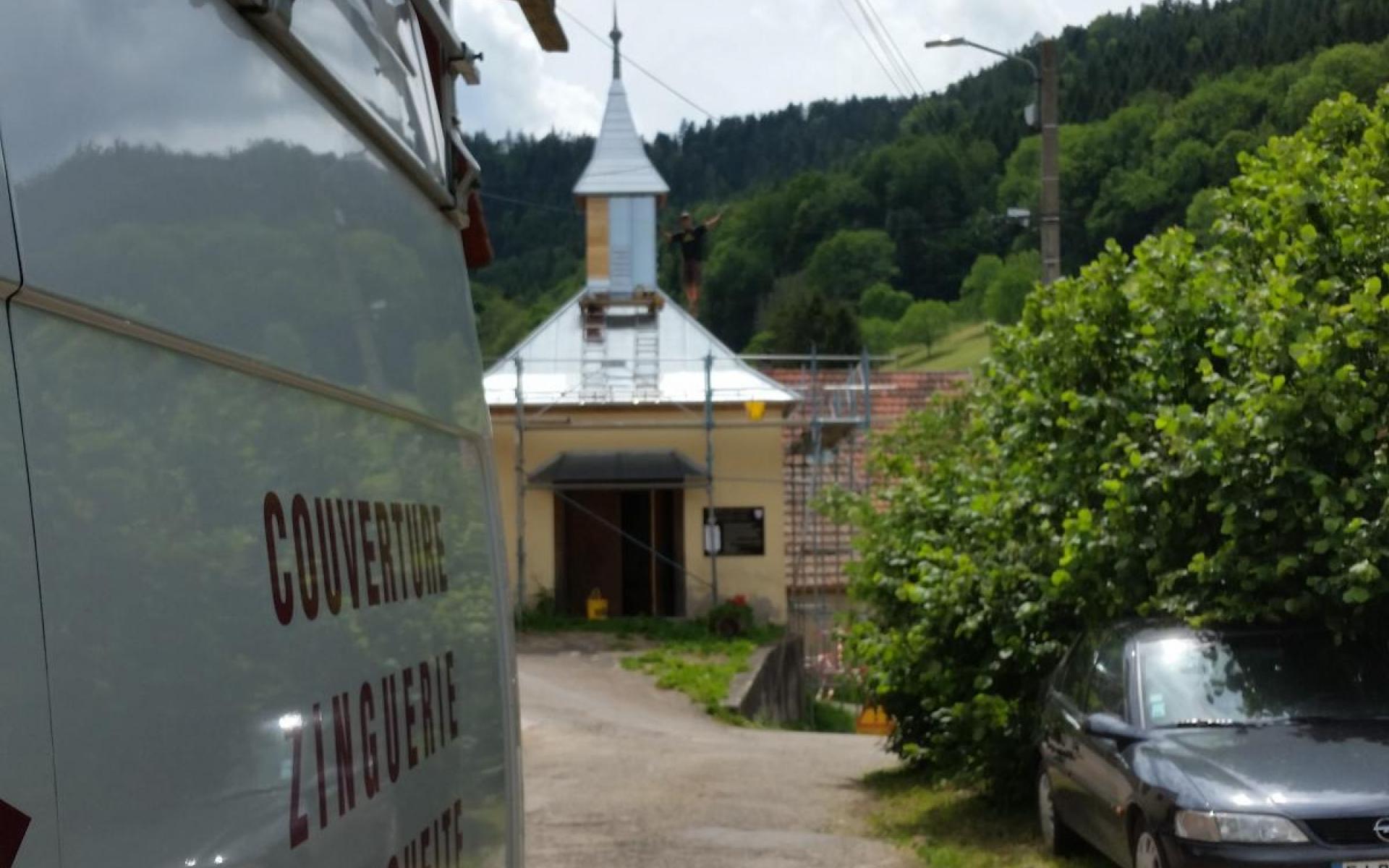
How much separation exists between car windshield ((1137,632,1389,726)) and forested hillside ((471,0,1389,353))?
13.8 meters

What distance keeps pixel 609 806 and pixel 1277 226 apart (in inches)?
264

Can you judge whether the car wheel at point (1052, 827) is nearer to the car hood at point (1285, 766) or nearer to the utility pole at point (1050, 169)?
the car hood at point (1285, 766)

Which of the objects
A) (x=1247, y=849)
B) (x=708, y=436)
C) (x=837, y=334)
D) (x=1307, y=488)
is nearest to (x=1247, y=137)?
(x=708, y=436)

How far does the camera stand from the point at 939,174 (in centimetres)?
8106

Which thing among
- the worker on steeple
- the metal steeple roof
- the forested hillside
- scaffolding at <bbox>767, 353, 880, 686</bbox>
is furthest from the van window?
the worker on steeple

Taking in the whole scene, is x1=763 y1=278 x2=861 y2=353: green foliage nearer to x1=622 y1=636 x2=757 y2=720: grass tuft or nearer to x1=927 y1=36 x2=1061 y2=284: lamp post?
x1=622 y1=636 x2=757 y2=720: grass tuft

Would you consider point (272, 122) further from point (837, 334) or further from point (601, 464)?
point (837, 334)

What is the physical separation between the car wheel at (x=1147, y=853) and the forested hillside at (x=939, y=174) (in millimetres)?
14793

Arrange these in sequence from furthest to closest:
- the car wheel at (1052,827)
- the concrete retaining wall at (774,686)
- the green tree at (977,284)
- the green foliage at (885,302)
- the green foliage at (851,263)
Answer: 1. the green foliage at (851,263)
2. the green foliage at (885,302)
3. the green tree at (977,284)
4. the concrete retaining wall at (774,686)
5. the car wheel at (1052,827)

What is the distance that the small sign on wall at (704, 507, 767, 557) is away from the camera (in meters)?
30.9

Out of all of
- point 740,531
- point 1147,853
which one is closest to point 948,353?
point 740,531

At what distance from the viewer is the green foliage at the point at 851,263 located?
8725 cm

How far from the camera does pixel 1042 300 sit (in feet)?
38.8

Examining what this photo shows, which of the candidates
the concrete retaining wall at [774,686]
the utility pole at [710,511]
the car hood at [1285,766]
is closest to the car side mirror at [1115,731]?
the car hood at [1285,766]
